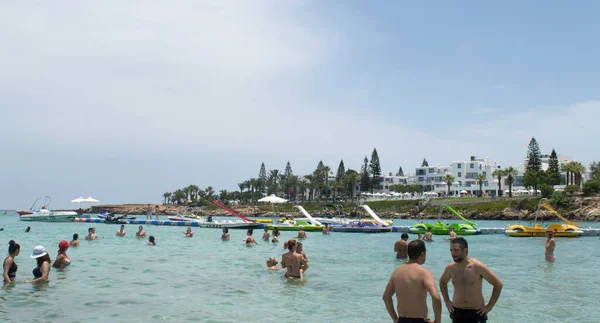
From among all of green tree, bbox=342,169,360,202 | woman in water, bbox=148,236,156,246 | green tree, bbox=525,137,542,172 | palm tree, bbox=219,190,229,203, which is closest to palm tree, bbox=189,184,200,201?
palm tree, bbox=219,190,229,203

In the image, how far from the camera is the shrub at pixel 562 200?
89.9 metres

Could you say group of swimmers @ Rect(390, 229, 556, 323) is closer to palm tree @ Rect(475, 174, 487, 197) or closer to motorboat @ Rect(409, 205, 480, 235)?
motorboat @ Rect(409, 205, 480, 235)

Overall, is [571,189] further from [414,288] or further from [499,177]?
[414,288]

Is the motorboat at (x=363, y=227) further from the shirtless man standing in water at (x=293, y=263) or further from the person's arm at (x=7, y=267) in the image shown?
the person's arm at (x=7, y=267)

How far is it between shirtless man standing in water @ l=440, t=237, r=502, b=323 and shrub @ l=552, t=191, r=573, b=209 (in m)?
93.5

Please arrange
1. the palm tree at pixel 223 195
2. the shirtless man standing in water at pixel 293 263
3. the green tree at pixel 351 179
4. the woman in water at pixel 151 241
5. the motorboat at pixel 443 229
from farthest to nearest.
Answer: the palm tree at pixel 223 195 → the green tree at pixel 351 179 → the motorboat at pixel 443 229 → the woman in water at pixel 151 241 → the shirtless man standing in water at pixel 293 263

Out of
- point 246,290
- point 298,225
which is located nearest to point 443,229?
point 298,225

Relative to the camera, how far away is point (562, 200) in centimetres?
9081

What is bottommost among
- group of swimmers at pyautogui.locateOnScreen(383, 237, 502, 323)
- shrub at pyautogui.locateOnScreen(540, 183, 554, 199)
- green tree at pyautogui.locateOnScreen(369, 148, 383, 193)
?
group of swimmers at pyautogui.locateOnScreen(383, 237, 502, 323)

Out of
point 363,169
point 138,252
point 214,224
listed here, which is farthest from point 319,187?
point 138,252

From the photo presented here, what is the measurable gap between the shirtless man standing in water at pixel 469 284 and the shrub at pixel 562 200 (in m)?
93.5

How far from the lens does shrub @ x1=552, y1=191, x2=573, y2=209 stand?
89938 millimetres

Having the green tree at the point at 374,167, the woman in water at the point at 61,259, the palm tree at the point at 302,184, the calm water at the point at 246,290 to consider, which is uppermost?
the green tree at the point at 374,167

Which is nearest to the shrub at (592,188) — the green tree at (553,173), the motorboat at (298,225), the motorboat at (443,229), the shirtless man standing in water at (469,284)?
the green tree at (553,173)
